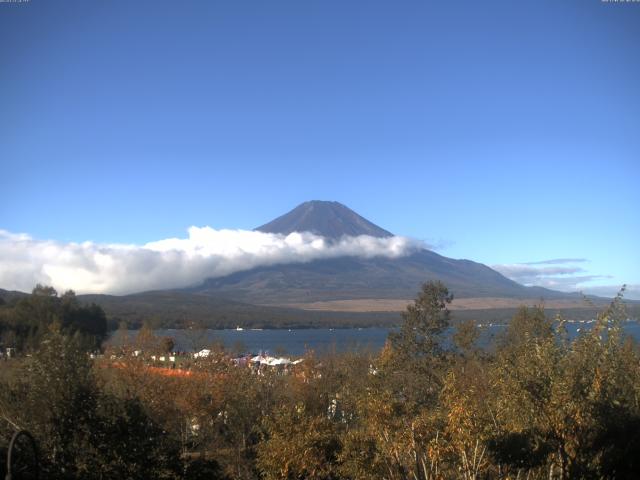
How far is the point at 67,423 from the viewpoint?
16359 mm

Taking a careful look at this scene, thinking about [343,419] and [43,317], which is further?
[43,317]

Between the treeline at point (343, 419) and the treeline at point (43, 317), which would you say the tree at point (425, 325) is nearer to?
the treeline at point (343, 419)

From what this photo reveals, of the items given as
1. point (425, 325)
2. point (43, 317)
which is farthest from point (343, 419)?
point (43, 317)

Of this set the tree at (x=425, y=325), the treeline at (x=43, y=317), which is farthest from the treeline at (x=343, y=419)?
the treeline at (x=43, y=317)

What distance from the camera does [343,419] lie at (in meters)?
23.6

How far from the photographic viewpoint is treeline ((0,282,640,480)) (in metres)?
11.5

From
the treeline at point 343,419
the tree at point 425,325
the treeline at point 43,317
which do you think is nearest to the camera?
the treeline at point 343,419

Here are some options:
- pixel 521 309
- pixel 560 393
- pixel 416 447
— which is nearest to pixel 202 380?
pixel 416 447

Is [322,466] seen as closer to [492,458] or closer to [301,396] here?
[492,458]

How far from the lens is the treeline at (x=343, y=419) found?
11516 millimetres

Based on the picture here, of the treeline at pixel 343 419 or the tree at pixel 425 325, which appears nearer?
the treeline at pixel 343 419

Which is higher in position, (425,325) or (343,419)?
(425,325)

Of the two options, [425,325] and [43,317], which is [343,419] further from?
[43,317]

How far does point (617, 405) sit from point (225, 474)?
12.1m
